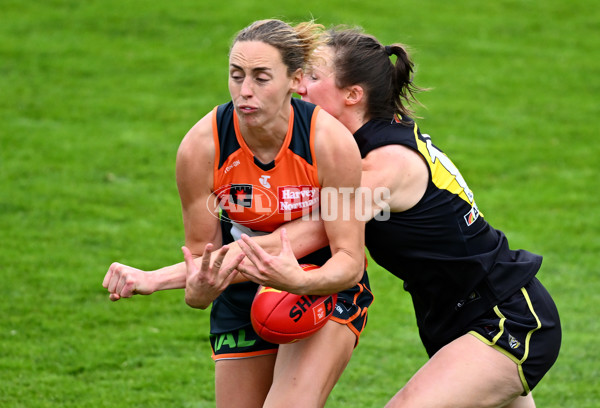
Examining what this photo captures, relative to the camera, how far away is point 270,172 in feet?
13.0

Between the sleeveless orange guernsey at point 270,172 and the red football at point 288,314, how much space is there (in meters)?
0.32

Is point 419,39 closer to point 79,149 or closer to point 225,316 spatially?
point 79,149

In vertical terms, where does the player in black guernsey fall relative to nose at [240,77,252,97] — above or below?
below

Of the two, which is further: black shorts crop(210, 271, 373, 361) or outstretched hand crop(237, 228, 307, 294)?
black shorts crop(210, 271, 373, 361)

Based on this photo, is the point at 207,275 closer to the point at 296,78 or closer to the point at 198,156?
the point at 198,156

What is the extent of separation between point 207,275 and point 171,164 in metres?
6.91

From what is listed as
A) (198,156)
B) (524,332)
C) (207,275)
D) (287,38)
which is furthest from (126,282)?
(524,332)

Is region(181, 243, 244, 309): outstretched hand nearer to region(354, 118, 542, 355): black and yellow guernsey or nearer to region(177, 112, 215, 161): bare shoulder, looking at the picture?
region(177, 112, 215, 161): bare shoulder

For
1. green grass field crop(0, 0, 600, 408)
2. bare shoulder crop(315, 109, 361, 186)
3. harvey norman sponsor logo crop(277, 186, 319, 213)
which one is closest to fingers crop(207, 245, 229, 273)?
harvey norman sponsor logo crop(277, 186, 319, 213)

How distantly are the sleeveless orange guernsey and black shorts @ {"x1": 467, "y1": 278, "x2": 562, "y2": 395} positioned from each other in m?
1.08

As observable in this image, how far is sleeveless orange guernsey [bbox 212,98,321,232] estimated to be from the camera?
3928 millimetres

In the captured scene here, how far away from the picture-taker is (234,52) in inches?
150

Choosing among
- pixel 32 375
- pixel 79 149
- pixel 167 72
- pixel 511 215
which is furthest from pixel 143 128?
pixel 32 375

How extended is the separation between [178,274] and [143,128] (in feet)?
24.9
